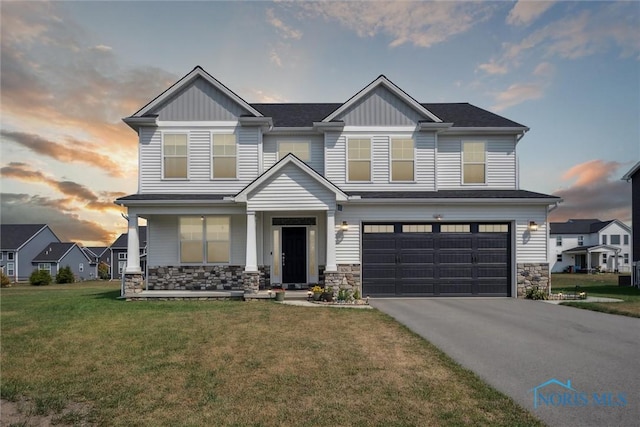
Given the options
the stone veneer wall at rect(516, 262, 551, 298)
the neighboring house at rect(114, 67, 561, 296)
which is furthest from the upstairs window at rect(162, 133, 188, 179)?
the stone veneer wall at rect(516, 262, 551, 298)

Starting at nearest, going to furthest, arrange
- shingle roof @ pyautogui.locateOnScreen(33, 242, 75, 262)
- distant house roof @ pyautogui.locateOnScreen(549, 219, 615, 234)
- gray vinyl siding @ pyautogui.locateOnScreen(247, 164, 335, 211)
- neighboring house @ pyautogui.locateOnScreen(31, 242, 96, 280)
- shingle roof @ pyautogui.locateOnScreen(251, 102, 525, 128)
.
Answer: gray vinyl siding @ pyautogui.locateOnScreen(247, 164, 335, 211) → shingle roof @ pyautogui.locateOnScreen(251, 102, 525, 128) → distant house roof @ pyautogui.locateOnScreen(549, 219, 615, 234) → neighboring house @ pyautogui.locateOnScreen(31, 242, 96, 280) → shingle roof @ pyautogui.locateOnScreen(33, 242, 75, 262)

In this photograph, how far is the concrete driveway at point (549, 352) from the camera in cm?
490

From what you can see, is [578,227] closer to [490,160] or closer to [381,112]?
[490,160]

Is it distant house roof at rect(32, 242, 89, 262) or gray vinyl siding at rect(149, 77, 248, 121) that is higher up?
gray vinyl siding at rect(149, 77, 248, 121)

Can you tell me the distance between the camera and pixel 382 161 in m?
15.6

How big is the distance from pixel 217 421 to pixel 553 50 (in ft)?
56.1

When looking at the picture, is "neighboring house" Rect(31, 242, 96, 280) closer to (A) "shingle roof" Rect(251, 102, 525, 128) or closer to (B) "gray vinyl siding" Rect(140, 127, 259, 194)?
(B) "gray vinyl siding" Rect(140, 127, 259, 194)

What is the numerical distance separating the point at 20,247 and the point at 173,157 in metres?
50.4

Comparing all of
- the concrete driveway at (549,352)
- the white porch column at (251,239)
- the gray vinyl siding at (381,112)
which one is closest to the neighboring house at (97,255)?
the white porch column at (251,239)

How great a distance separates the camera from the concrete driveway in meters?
4.90

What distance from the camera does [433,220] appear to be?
14711 mm

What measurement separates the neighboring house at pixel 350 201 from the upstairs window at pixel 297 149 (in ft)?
0.14

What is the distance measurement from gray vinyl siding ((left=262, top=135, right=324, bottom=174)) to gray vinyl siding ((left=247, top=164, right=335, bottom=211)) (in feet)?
7.62

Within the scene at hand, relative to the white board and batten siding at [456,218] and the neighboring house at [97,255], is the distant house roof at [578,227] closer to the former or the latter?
the white board and batten siding at [456,218]
